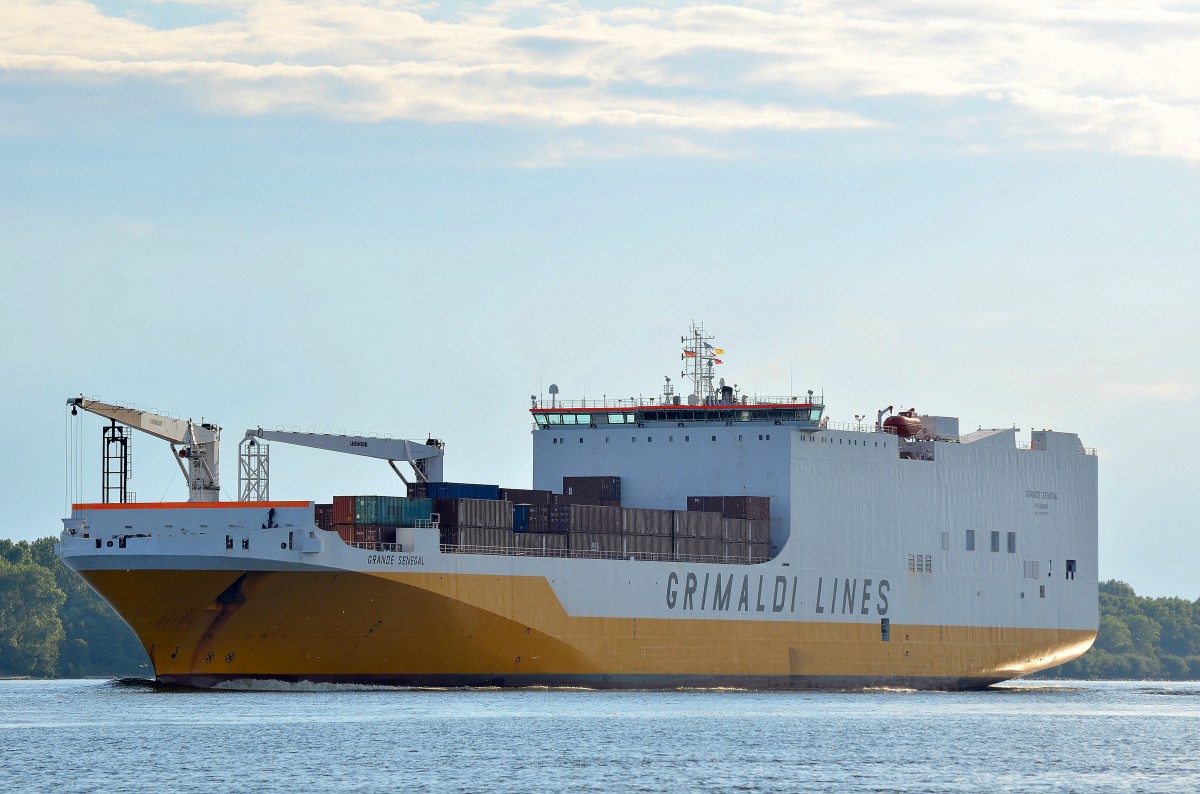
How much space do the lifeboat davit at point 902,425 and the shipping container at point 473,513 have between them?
57.9 feet

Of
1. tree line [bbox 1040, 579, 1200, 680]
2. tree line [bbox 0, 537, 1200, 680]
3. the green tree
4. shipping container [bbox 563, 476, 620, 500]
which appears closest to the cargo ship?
shipping container [bbox 563, 476, 620, 500]

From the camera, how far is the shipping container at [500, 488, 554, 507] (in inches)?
2485

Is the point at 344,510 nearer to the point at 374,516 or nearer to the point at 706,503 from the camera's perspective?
the point at 374,516

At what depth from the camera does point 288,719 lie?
5294cm

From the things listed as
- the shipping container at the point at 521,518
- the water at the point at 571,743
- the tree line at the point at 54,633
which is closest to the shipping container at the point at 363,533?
the water at the point at 571,743

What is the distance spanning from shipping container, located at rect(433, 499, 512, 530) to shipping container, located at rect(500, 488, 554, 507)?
6.31 ft

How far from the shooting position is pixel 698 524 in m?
65.9

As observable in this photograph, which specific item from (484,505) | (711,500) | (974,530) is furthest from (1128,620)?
(484,505)

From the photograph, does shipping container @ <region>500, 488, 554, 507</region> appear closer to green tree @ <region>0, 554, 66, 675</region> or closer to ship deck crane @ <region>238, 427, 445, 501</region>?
ship deck crane @ <region>238, 427, 445, 501</region>

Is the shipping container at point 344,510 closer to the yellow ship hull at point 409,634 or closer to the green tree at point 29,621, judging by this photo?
the yellow ship hull at point 409,634

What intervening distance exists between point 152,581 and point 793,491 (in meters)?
21.7

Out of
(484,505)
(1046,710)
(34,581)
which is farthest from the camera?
(34,581)

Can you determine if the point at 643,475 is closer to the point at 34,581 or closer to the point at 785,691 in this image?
the point at 785,691

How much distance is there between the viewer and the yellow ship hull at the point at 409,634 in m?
56.5
